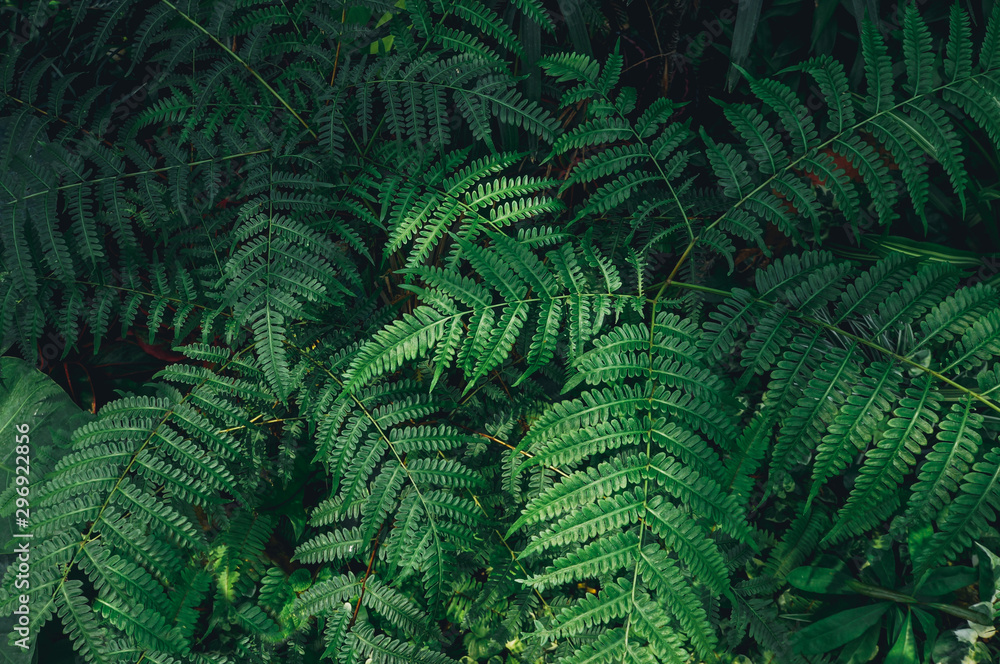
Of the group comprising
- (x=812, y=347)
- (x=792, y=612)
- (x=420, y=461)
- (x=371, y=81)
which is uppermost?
(x=371, y=81)

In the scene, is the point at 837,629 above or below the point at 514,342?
below

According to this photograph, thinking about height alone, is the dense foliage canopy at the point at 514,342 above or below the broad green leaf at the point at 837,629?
above

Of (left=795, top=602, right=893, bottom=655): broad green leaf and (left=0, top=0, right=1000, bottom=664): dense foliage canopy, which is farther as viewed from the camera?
(left=795, top=602, right=893, bottom=655): broad green leaf

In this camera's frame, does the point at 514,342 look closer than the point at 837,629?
Yes

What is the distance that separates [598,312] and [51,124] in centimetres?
216

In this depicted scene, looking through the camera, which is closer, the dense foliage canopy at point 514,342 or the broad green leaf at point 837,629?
the dense foliage canopy at point 514,342

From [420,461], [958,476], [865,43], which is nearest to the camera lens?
[958,476]

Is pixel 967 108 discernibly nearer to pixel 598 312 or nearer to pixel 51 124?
pixel 598 312

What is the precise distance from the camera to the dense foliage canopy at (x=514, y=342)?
1.44 metres

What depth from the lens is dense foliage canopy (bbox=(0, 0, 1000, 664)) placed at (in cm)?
144

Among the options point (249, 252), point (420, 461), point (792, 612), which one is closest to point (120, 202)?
point (249, 252)

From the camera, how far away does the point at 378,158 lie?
6.48 ft

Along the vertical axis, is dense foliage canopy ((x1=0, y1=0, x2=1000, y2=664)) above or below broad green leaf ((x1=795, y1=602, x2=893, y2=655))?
above

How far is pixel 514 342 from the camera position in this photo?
172 cm
